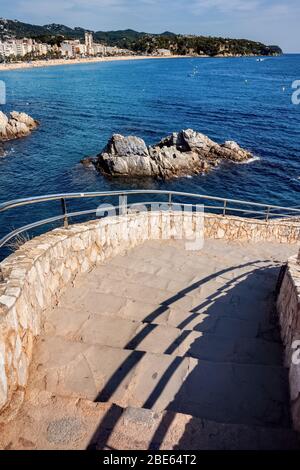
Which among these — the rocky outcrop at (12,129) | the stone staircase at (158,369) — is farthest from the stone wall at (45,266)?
the rocky outcrop at (12,129)

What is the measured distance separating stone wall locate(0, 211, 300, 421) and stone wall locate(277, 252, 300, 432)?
274 cm

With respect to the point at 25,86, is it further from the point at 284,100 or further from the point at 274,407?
the point at 274,407

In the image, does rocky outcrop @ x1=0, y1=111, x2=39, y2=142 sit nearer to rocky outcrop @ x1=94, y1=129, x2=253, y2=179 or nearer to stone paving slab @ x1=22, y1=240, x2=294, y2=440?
rocky outcrop @ x1=94, y1=129, x2=253, y2=179

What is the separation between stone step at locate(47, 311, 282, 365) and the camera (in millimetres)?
4129

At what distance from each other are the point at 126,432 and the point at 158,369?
855mm

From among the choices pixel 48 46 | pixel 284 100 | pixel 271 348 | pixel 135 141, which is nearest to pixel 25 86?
pixel 284 100

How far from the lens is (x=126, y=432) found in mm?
2896

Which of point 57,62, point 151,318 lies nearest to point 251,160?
point 151,318

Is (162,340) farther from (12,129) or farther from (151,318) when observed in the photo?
(12,129)

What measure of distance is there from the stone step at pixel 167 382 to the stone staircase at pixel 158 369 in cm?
1

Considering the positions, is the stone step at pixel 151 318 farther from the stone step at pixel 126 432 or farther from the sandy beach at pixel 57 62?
the sandy beach at pixel 57 62

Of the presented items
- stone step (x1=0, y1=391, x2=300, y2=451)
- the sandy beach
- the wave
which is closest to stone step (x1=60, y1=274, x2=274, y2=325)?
stone step (x1=0, y1=391, x2=300, y2=451)

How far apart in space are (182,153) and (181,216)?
19.5m

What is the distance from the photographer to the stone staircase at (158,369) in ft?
9.62
